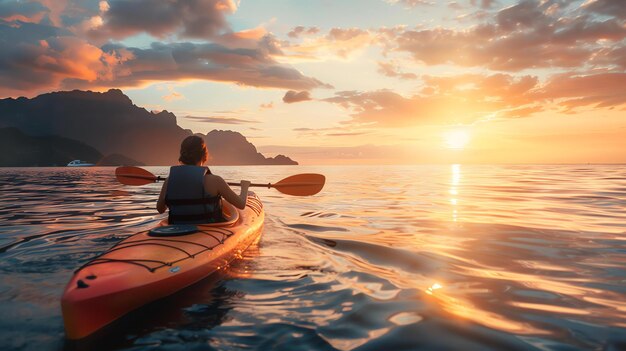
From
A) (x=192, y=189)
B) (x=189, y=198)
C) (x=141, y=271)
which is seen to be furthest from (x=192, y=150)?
(x=141, y=271)

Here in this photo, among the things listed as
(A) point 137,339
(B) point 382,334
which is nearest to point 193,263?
(A) point 137,339

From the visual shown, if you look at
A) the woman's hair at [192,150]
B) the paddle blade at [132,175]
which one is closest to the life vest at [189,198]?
the woman's hair at [192,150]

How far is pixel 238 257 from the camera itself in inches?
240

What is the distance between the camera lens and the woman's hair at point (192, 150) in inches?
220

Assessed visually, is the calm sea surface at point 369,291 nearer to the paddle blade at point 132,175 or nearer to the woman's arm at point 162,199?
the paddle blade at point 132,175

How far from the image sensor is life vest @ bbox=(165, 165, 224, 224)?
5421 mm

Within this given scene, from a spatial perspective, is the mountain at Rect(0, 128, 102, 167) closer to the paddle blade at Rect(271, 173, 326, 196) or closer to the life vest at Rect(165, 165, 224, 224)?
the paddle blade at Rect(271, 173, 326, 196)

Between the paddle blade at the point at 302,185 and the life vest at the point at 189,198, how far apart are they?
3.30 metres

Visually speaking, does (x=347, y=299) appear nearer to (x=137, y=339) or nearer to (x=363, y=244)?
(x=137, y=339)

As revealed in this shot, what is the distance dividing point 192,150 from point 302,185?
A: 412cm

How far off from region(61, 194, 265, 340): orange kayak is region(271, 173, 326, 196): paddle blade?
3.14m

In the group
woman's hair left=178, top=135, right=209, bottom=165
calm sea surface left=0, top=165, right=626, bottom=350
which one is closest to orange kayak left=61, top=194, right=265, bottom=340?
calm sea surface left=0, top=165, right=626, bottom=350

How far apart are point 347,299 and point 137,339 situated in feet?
7.34

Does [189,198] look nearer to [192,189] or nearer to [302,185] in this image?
[192,189]
